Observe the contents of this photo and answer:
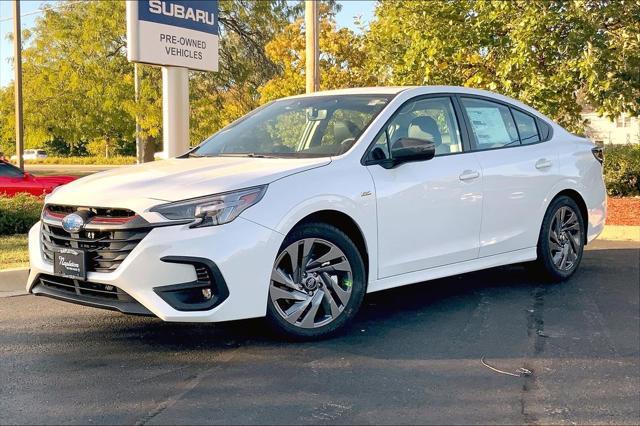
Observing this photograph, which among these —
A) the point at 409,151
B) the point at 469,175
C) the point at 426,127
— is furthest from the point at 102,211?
the point at 469,175

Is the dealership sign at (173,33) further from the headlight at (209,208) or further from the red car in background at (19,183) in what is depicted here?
the headlight at (209,208)

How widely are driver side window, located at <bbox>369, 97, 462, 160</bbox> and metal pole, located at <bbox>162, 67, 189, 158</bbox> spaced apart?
13.6 feet

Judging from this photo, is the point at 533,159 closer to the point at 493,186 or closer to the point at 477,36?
the point at 493,186

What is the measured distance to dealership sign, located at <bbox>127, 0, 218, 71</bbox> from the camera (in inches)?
329

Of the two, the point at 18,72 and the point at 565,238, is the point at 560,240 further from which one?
the point at 18,72

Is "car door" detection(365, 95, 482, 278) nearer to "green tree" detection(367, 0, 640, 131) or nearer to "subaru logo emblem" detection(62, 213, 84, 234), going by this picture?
"subaru logo emblem" detection(62, 213, 84, 234)

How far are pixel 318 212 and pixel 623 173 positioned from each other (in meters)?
11.2

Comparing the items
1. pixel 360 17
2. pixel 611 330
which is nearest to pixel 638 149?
pixel 360 17

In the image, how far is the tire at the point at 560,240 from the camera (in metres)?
6.42

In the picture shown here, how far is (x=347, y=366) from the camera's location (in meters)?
4.22

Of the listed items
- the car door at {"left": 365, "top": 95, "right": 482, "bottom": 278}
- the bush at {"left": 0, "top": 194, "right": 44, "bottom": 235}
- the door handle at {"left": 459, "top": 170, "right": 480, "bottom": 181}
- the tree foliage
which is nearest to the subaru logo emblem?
the car door at {"left": 365, "top": 95, "right": 482, "bottom": 278}

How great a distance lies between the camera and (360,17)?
650 inches

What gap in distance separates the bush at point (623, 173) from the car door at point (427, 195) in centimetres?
957

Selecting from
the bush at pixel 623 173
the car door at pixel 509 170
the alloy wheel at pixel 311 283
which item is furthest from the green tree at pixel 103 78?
the alloy wheel at pixel 311 283
